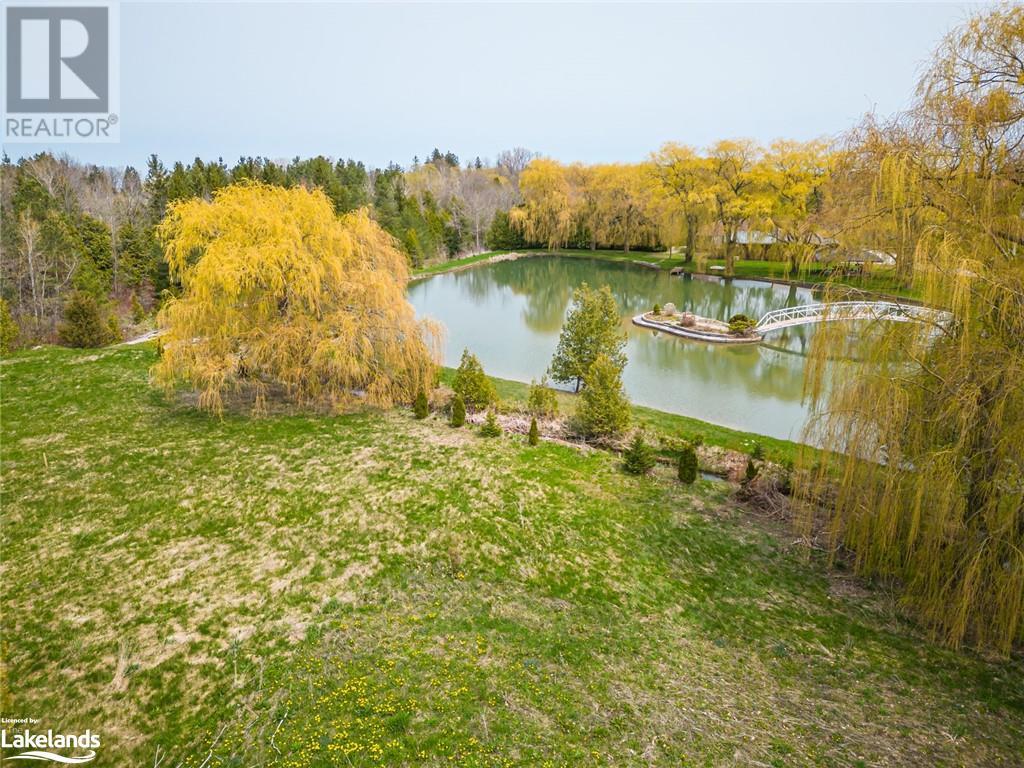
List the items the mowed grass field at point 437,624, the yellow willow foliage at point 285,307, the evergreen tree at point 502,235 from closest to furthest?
the mowed grass field at point 437,624 → the yellow willow foliage at point 285,307 → the evergreen tree at point 502,235

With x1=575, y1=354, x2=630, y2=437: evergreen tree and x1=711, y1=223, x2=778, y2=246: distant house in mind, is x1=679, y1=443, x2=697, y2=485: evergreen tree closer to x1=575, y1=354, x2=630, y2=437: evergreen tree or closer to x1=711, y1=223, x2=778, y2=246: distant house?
x1=575, y1=354, x2=630, y2=437: evergreen tree

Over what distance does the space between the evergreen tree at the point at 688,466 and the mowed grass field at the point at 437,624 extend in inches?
12.3

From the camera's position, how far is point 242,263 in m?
13.3

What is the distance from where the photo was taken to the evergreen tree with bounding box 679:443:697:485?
11812mm

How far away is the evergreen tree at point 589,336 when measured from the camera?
1652cm

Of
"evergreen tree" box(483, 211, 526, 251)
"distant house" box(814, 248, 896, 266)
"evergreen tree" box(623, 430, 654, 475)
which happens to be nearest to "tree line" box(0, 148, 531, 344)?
"evergreen tree" box(483, 211, 526, 251)

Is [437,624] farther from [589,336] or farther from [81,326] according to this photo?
[81,326]

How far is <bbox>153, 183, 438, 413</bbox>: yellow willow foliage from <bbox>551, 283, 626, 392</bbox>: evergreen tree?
15.0 ft

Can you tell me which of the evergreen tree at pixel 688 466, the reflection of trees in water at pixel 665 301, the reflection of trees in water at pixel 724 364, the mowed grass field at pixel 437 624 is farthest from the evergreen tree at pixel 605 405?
the reflection of trees in water at pixel 665 301

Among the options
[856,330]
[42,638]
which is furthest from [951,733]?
[42,638]

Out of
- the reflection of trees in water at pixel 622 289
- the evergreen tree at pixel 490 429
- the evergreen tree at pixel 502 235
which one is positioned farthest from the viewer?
the evergreen tree at pixel 502 235

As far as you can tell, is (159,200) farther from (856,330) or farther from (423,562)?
(856,330)

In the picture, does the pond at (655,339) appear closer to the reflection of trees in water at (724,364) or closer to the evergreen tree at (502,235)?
the reflection of trees in water at (724,364)

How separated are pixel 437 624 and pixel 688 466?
6772 mm
